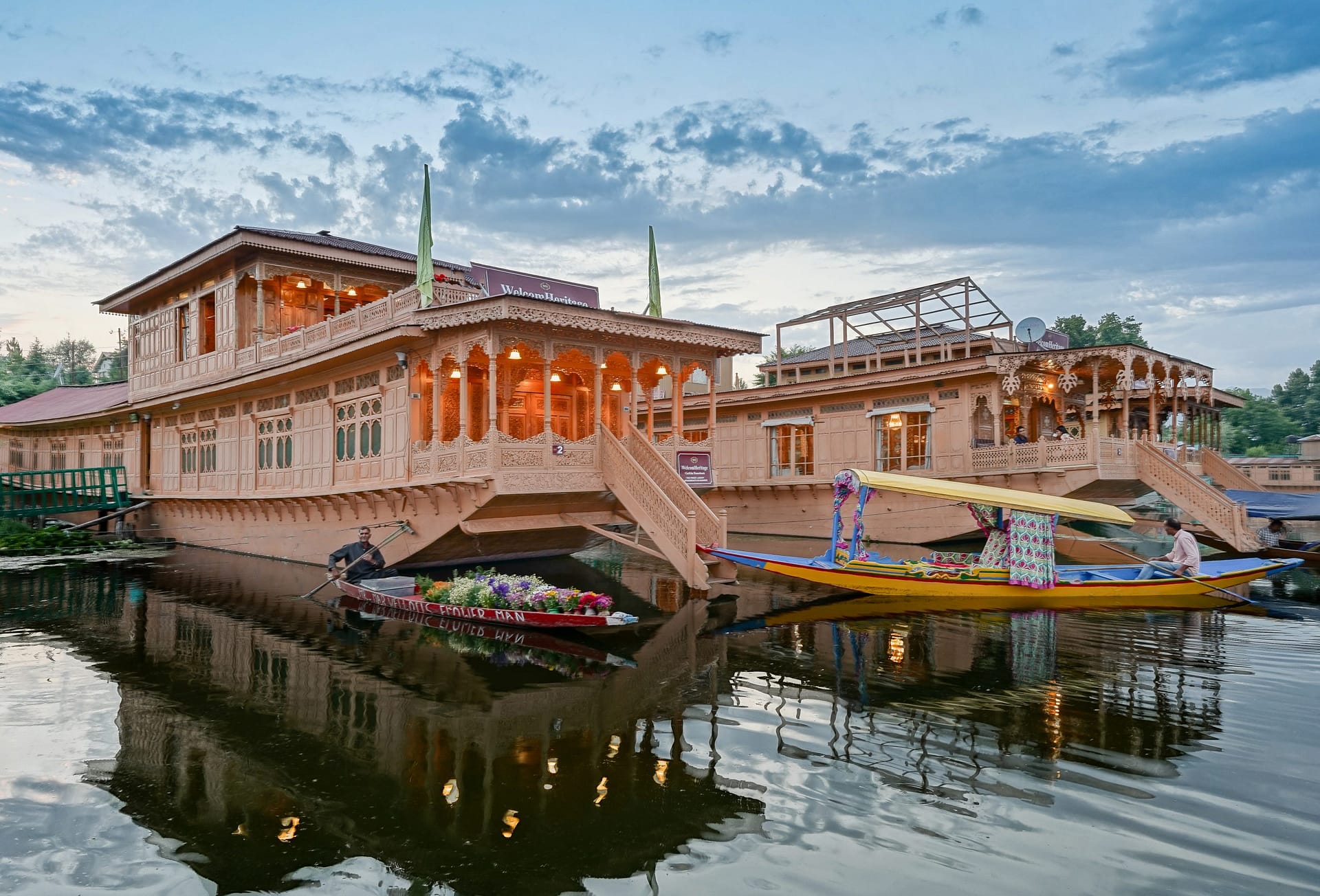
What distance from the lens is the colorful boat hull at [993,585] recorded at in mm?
15383

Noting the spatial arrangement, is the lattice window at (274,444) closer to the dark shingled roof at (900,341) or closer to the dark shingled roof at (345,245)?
the dark shingled roof at (345,245)

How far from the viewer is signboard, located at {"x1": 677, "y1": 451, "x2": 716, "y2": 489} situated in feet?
60.1

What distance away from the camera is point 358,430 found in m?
19.9

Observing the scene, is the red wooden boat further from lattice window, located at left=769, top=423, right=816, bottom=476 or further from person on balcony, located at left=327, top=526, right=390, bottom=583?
lattice window, located at left=769, top=423, right=816, bottom=476

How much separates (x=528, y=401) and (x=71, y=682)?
12.7 meters

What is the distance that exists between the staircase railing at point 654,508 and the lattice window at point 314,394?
27.0 ft

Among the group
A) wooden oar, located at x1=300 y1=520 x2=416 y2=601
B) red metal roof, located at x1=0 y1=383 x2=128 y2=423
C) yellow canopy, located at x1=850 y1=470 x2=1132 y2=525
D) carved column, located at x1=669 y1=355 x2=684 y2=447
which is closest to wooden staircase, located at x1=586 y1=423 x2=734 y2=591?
carved column, located at x1=669 y1=355 x2=684 y2=447

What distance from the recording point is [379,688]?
10.0 metres

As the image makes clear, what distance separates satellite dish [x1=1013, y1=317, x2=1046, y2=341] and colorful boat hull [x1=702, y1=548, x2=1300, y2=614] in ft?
52.7

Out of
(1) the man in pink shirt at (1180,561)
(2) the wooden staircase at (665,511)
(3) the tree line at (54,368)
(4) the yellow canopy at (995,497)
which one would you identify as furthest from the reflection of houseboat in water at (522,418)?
(3) the tree line at (54,368)

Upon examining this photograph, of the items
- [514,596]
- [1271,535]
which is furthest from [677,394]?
[1271,535]

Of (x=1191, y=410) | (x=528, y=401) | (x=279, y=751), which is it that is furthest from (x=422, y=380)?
(x=1191, y=410)

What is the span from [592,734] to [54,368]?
3381 inches

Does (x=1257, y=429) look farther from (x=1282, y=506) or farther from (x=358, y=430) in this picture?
(x=358, y=430)
